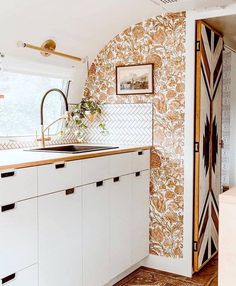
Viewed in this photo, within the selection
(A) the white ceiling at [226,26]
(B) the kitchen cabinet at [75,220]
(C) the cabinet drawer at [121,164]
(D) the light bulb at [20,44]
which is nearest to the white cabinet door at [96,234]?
(B) the kitchen cabinet at [75,220]

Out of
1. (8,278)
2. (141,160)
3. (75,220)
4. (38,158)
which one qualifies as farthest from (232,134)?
(8,278)

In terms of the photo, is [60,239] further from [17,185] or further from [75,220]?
[17,185]

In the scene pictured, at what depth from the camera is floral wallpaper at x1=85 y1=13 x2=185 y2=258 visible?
3.38 metres

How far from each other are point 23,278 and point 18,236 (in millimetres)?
249

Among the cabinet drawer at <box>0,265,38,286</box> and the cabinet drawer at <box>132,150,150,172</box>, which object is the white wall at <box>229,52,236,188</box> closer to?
the cabinet drawer at <box>132,150,150,172</box>

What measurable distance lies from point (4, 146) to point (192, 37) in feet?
5.83

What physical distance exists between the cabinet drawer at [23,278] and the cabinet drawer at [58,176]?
447mm

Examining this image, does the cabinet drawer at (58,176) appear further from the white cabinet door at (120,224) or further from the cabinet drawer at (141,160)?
the cabinet drawer at (141,160)

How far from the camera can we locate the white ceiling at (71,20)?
2.77m

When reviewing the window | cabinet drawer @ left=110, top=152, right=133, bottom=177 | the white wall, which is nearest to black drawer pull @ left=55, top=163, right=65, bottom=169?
cabinet drawer @ left=110, top=152, right=133, bottom=177

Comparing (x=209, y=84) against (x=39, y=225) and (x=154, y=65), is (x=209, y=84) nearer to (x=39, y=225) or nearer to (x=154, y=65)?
(x=154, y=65)

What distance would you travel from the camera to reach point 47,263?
7.91 feet

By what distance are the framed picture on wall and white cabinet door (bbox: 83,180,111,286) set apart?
1.01m

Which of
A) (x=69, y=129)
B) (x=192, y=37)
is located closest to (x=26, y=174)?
(x=69, y=129)
